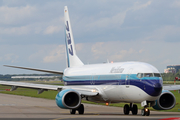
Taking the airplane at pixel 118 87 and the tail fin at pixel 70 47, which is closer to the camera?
the airplane at pixel 118 87

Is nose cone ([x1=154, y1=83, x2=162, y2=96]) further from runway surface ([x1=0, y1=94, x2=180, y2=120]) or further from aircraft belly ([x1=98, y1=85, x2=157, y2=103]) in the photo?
runway surface ([x1=0, y1=94, x2=180, y2=120])

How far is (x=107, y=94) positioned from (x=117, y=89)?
1.72 metres

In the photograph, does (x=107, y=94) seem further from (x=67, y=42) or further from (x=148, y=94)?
(x=67, y=42)

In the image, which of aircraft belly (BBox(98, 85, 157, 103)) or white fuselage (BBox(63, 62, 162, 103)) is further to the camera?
aircraft belly (BBox(98, 85, 157, 103))

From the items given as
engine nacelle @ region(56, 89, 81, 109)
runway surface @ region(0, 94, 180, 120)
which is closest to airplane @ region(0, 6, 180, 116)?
engine nacelle @ region(56, 89, 81, 109)

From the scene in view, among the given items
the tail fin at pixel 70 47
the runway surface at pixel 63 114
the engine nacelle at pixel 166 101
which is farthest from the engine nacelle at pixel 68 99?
the tail fin at pixel 70 47

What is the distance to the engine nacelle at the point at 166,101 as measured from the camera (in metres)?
27.9

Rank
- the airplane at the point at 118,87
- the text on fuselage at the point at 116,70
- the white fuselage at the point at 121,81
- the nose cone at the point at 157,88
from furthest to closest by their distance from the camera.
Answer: the text on fuselage at the point at 116,70
the airplane at the point at 118,87
the white fuselage at the point at 121,81
the nose cone at the point at 157,88

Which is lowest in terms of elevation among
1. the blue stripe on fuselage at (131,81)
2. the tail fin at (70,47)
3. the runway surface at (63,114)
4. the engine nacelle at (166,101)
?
the runway surface at (63,114)

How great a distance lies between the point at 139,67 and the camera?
25984 mm

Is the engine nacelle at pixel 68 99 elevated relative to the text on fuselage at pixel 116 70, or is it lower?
lower

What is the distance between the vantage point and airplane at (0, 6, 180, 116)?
2506 cm

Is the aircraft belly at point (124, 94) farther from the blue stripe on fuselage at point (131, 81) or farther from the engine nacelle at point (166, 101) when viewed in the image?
the engine nacelle at point (166, 101)

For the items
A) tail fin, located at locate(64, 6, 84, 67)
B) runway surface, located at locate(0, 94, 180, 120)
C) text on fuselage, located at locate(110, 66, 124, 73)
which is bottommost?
runway surface, located at locate(0, 94, 180, 120)
